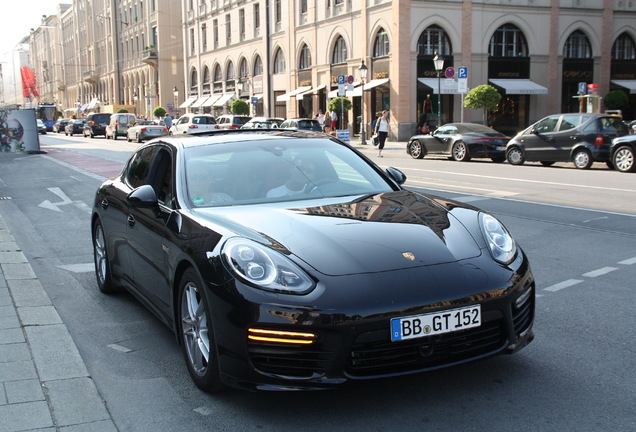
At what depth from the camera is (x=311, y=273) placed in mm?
3312

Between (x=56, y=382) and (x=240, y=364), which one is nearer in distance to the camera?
(x=240, y=364)

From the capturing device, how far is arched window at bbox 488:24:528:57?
4125cm

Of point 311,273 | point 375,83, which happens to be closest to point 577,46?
point 375,83

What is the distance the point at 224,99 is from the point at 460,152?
4108cm

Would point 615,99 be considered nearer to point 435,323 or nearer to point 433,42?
point 433,42

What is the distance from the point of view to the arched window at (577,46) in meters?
43.6

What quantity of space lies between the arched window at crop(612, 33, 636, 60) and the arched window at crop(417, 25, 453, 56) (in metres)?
13.4

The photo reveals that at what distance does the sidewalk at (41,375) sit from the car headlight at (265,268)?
1038 millimetres

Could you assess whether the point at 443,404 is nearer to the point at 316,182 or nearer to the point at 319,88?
the point at 316,182

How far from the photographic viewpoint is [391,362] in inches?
127

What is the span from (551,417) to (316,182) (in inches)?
88.0

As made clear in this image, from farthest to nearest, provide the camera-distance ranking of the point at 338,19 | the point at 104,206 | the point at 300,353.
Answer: the point at 338,19, the point at 104,206, the point at 300,353

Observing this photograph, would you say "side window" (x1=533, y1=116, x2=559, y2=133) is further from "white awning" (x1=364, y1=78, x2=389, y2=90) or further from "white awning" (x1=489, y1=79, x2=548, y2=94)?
"white awning" (x1=489, y1=79, x2=548, y2=94)

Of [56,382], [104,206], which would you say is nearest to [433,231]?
[56,382]
